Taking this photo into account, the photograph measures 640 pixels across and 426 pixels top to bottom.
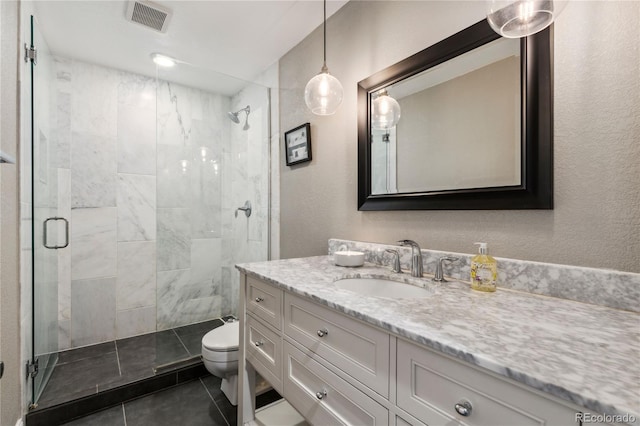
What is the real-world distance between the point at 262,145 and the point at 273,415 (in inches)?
80.8

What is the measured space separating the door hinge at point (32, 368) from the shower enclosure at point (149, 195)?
512 millimetres

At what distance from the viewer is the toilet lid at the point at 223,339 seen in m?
1.71

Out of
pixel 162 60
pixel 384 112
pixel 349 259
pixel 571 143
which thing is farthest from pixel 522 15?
pixel 162 60

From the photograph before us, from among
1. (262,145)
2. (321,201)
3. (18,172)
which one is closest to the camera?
(18,172)

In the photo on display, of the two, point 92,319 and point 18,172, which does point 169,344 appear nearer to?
point 92,319

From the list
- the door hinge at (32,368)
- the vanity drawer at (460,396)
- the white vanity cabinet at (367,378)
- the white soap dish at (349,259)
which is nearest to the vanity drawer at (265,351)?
the white vanity cabinet at (367,378)

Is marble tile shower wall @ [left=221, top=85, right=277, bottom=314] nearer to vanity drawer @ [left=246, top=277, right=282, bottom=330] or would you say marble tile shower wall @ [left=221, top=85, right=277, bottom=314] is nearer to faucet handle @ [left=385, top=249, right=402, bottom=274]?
vanity drawer @ [left=246, top=277, right=282, bottom=330]

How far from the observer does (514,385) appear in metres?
0.52

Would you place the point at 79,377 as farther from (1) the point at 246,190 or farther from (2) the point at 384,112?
(2) the point at 384,112

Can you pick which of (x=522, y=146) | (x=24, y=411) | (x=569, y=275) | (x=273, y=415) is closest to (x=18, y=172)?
(x=24, y=411)

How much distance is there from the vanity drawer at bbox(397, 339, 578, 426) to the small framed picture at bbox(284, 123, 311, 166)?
64.0 inches

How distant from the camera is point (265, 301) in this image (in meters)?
1.27

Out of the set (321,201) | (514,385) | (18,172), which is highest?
(18,172)

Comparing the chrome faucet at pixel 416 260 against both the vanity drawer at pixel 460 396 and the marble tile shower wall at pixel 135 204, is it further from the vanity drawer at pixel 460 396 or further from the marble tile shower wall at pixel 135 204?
the marble tile shower wall at pixel 135 204
